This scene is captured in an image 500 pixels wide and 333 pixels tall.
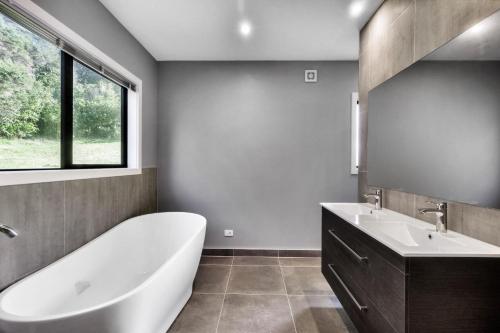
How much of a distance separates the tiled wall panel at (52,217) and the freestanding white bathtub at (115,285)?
93 mm

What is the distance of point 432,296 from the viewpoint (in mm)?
1009

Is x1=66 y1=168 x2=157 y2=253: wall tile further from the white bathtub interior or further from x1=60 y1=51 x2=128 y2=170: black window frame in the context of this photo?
x1=60 y1=51 x2=128 y2=170: black window frame

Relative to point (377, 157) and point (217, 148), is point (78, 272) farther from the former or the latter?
point (377, 157)

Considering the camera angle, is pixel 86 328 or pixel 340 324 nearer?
pixel 86 328

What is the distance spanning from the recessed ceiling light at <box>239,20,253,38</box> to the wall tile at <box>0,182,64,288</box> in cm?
201

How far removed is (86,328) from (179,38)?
2.62m

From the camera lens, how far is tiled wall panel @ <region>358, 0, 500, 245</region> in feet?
3.93

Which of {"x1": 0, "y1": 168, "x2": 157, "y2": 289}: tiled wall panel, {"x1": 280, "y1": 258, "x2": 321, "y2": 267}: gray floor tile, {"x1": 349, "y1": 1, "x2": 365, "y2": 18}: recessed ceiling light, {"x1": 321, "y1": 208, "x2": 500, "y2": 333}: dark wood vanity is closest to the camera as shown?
{"x1": 321, "y1": 208, "x2": 500, "y2": 333}: dark wood vanity

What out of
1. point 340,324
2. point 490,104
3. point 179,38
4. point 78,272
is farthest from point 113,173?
point 490,104

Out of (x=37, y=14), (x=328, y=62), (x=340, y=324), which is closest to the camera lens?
(x=37, y=14)

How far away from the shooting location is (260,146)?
3.25 metres

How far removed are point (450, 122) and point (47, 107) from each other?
2529 millimetres

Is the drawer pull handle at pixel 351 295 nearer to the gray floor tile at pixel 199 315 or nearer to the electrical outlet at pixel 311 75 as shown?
the gray floor tile at pixel 199 315

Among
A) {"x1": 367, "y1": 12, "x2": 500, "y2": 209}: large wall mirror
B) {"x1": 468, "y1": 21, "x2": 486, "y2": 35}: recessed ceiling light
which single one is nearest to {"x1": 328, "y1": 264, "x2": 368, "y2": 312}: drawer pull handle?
{"x1": 367, "y1": 12, "x2": 500, "y2": 209}: large wall mirror
